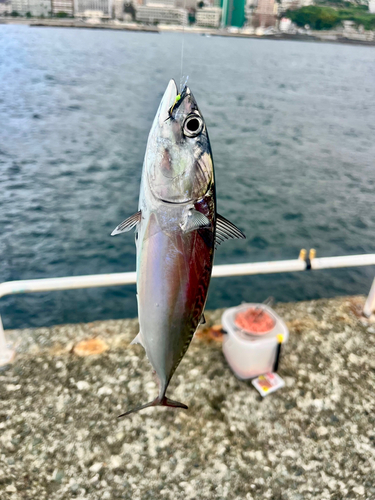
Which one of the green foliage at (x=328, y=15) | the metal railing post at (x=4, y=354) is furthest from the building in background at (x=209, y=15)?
the metal railing post at (x=4, y=354)

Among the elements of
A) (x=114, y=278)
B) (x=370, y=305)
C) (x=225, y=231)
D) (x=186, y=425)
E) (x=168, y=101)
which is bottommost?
(x=186, y=425)

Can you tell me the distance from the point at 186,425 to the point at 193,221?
203 cm

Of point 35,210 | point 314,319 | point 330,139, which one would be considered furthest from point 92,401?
point 330,139

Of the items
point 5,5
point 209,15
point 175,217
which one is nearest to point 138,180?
point 5,5

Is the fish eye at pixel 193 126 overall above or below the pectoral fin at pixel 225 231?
above

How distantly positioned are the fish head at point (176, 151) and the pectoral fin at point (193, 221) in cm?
5

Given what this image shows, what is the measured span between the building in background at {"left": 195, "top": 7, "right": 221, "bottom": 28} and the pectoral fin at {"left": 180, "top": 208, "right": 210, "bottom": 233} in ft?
4.63

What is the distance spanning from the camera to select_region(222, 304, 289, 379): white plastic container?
10.1ft

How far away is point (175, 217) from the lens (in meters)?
1.37

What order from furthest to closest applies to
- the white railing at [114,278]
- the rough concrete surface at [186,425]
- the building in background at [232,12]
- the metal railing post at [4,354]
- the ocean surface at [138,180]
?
the ocean surface at [138,180], the metal railing post at [4,354], the white railing at [114,278], the rough concrete surface at [186,425], the building in background at [232,12]

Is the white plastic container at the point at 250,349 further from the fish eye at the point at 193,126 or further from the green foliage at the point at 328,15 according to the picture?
the green foliage at the point at 328,15

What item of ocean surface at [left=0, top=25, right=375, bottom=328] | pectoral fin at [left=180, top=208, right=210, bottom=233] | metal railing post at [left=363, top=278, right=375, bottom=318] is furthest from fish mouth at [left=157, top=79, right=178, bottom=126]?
ocean surface at [left=0, top=25, right=375, bottom=328]

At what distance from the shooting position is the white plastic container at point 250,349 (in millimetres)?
3072

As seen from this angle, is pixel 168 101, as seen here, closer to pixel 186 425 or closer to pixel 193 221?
pixel 193 221
